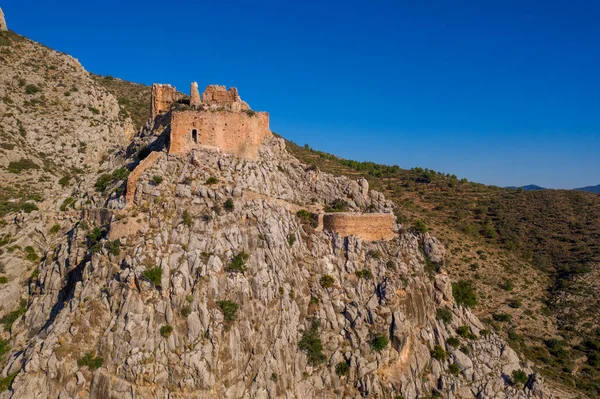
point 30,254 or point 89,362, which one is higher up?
point 30,254

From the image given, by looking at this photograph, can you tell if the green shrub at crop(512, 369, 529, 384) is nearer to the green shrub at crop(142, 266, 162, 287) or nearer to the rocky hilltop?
the rocky hilltop

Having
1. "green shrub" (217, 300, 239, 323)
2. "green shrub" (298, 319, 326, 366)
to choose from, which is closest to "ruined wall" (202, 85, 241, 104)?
"green shrub" (217, 300, 239, 323)

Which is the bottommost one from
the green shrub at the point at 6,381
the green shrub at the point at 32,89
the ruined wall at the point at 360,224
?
the green shrub at the point at 6,381

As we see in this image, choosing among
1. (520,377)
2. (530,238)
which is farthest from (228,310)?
(530,238)

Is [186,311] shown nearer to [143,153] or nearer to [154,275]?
[154,275]

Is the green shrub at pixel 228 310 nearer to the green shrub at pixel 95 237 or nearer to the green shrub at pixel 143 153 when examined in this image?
the green shrub at pixel 95 237

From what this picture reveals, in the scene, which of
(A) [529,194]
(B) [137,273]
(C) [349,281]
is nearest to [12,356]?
(B) [137,273]

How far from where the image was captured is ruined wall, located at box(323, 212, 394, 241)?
35.9m

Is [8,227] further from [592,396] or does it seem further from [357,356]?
[592,396]

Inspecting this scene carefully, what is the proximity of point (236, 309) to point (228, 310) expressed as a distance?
0.59 m

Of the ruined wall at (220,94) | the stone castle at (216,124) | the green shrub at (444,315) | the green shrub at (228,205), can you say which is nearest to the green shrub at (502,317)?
the green shrub at (444,315)

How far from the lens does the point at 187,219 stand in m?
31.5

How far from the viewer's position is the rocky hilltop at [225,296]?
27516mm

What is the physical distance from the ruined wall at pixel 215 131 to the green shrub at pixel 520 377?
25.6m
